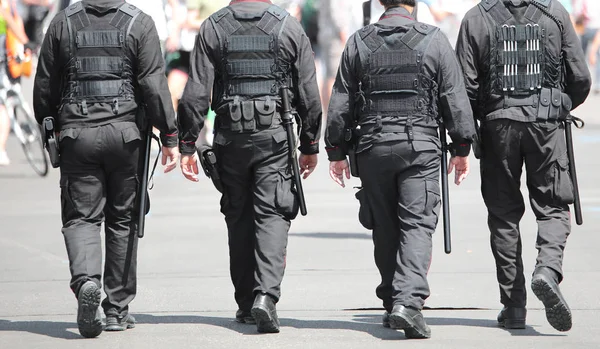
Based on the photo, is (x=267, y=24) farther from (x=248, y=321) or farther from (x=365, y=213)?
(x=248, y=321)

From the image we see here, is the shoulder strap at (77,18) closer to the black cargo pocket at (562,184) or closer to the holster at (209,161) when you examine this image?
the holster at (209,161)

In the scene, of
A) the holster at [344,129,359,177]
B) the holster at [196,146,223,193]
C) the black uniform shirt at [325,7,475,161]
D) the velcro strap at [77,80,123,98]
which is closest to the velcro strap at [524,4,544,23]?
the black uniform shirt at [325,7,475,161]

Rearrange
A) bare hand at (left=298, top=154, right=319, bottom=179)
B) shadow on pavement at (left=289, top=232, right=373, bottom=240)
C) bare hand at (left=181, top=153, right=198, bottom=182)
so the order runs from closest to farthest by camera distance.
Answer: bare hand at (left=181, top=153, right=198, bottom=182) → bare hand at (left=298, top=154, right=319, bottom=179) → shadow on pavement at (left=289, top=232, right=373, bottom=240)

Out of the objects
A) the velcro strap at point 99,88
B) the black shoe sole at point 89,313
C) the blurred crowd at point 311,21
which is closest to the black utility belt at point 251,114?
the velcro strap at point 99,88

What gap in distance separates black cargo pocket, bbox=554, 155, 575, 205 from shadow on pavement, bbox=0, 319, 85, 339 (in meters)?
2.57

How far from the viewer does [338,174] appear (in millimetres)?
7102

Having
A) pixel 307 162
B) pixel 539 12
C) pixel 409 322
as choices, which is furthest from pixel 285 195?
pixel 539 12

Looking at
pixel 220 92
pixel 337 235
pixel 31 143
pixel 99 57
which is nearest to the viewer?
pixel 99 57

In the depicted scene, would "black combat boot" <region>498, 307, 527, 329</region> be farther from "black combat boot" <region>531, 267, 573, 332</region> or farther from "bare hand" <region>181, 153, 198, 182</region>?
"bare hand" <region>181, 153, 198, 182</region>

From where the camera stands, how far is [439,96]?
22.4 ft

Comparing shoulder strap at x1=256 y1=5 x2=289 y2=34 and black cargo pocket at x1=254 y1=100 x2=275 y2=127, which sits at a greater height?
shoulder strap at x1=256 y1=5 x2=289 y2=34

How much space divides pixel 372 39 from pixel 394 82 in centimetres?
25

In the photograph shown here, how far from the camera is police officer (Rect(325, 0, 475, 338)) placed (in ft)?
22.2

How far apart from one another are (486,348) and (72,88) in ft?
8.16
